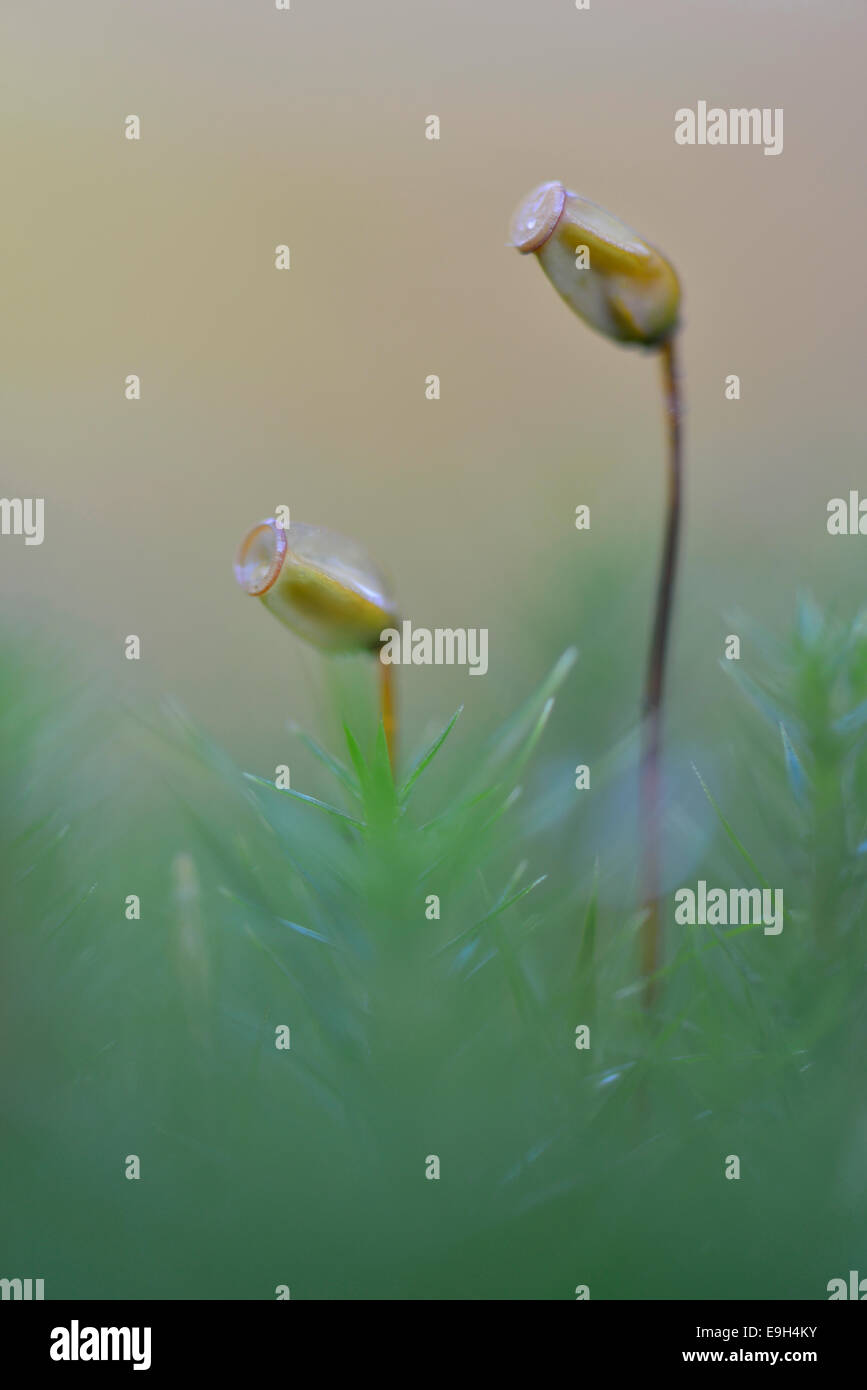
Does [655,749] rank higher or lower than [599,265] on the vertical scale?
lower

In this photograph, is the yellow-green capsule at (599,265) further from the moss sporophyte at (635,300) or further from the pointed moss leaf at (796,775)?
the pointed moss leaf at (796,775)

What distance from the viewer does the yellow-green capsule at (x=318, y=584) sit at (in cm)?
21

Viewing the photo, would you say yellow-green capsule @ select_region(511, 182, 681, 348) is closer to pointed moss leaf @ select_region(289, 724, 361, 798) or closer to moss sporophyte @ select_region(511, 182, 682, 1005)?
moss sporophyte @ select_region(511, 182, 682, 1005)

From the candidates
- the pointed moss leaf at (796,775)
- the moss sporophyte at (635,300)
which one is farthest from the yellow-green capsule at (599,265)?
the pointed moss leaf at (796,775)

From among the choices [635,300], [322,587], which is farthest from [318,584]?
[635,300]

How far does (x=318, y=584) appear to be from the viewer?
21 cm

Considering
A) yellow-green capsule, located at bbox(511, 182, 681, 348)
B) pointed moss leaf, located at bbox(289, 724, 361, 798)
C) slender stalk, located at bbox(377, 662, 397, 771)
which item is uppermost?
yellow-green capsule, located at bbox(511, 182, 681, 348)

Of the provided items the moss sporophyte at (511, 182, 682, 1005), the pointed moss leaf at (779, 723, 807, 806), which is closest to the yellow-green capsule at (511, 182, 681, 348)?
the moss sporophyte at (511, 182, 682, 1005)

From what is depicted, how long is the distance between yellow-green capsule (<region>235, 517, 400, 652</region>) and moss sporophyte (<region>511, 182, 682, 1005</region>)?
0.21ft

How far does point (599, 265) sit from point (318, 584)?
0.10 metres

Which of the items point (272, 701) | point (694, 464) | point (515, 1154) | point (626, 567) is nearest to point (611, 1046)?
point (515, 1154)

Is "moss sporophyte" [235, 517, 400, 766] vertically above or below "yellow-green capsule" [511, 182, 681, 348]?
below

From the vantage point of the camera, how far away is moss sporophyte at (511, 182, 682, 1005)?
216 mm

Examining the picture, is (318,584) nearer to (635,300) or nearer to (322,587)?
(322,587)
